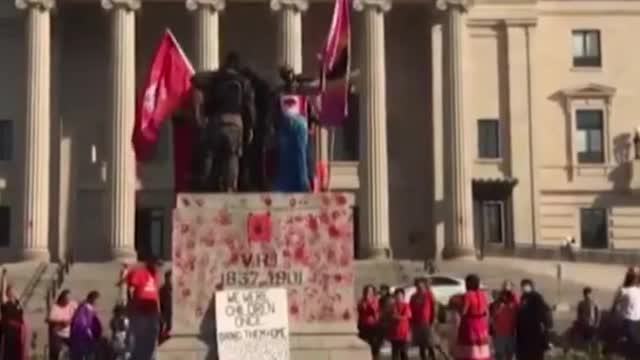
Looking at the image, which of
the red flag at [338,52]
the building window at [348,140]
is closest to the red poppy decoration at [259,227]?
the red flag at [338,52]

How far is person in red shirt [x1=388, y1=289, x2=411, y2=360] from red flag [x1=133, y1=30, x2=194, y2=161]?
6.30m

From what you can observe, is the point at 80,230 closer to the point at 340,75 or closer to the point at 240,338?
the point at 340,75

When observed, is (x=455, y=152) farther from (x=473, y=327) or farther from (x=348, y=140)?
(x=473, y=327)

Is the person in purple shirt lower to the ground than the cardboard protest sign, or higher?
lower

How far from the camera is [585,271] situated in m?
53.4

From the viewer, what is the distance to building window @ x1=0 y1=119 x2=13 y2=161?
2354 inches

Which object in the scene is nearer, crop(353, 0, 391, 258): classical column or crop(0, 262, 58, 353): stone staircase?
crop(0, 262, 58, 353): stone staircase

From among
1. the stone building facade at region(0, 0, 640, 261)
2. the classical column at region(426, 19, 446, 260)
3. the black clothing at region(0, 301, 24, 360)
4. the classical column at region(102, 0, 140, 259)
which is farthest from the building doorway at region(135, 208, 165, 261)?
the black clothing at region(0, 301, 24, 360)

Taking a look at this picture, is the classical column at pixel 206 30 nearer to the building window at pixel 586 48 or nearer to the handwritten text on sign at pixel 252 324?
the building window at pixel 586 48

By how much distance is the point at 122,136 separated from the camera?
5438 cm

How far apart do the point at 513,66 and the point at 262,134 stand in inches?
1671

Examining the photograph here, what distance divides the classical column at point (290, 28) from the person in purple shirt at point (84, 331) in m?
30.8

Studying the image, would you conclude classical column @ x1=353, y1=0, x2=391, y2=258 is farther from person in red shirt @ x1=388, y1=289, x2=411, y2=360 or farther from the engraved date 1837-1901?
the engraved date 1837-1901

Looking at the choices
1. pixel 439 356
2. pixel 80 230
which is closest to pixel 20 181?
pixel 80 230
